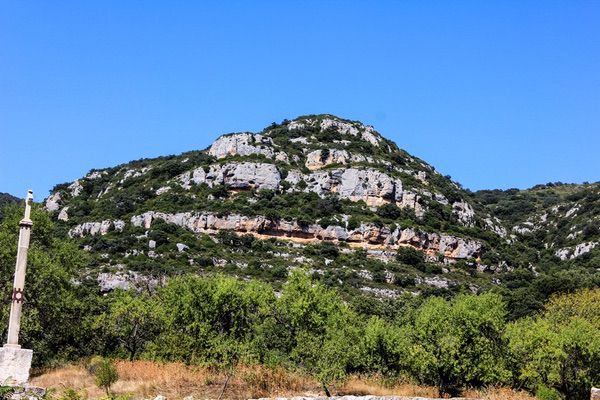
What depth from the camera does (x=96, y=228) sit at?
3674 inches

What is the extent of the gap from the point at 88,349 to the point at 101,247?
159 ft

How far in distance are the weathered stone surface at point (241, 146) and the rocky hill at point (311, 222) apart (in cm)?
27

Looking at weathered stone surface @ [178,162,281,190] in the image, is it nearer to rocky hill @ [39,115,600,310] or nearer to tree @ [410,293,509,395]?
rocky hill @ [39,115,600,310]

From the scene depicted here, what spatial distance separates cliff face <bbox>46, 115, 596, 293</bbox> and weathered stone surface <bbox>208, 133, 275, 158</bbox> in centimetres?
27

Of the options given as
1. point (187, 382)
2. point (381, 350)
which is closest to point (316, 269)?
point (381, 350)

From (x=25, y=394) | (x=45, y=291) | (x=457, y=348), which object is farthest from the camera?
(x=45, y=291)

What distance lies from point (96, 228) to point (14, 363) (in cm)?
7867

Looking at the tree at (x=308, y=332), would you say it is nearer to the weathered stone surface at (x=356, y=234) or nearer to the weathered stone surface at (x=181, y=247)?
the weathered stone surface at (x=181, y=247)

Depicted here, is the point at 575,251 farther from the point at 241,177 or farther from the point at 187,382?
the point at 187,382

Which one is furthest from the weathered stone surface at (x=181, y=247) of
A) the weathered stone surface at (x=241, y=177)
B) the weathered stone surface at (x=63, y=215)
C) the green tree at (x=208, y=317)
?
the green tree at (x=208, y=317)

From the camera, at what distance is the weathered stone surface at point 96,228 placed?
9256 cm

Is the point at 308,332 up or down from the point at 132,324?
up

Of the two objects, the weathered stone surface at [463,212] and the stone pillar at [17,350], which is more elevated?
the weathered stone surface at [463,212]

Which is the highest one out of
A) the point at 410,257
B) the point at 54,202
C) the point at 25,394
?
the point at 54,202
